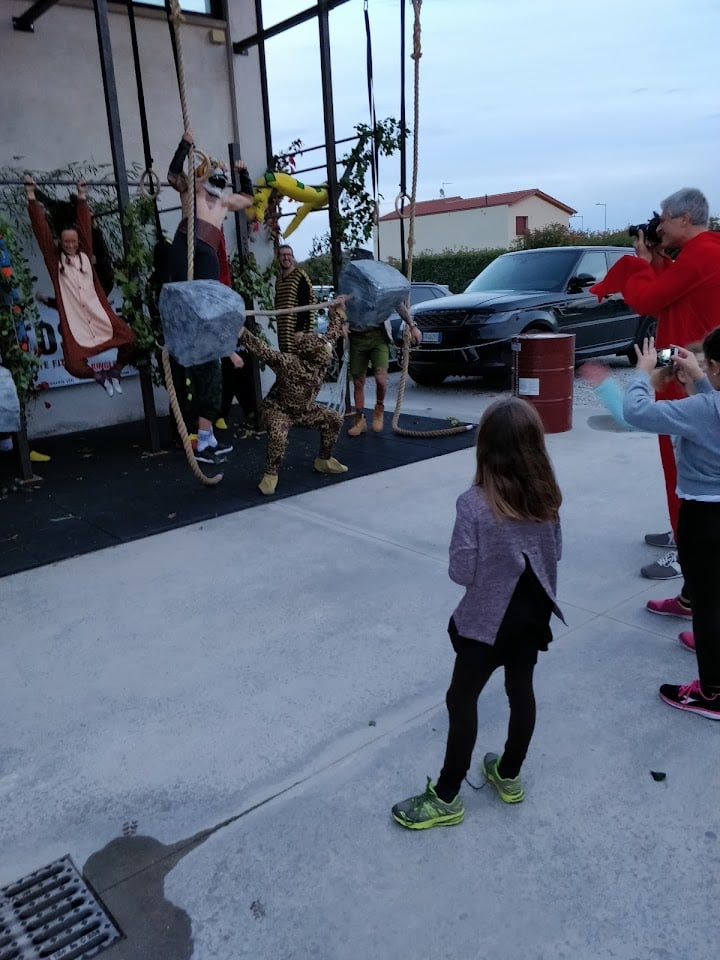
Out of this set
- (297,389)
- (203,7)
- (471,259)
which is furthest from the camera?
(471,259)

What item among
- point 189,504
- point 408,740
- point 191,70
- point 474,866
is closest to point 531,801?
point 474,866

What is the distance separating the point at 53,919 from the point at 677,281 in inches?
128

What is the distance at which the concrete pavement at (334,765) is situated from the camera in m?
1.91

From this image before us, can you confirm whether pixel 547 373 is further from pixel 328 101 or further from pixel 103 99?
pixel 103 99

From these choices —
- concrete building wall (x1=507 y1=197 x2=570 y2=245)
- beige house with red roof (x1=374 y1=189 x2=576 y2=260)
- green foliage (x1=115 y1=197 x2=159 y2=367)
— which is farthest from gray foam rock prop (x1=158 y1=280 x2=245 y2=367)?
concrete building wall (x1=507 y1=197 x2=570 y2=245)

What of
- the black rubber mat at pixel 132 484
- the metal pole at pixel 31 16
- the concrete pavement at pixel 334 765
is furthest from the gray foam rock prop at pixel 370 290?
the metal pole at pixel 31 16

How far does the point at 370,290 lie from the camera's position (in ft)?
18.2

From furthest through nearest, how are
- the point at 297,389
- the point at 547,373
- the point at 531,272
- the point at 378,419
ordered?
the point at 531,272 → the point at 378,419 → the point at 547,373 → the point at 297,389

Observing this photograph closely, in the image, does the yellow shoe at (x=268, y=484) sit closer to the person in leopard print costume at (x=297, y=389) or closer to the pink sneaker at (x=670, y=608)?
the person in leopard print costume at (x=297, y=389)

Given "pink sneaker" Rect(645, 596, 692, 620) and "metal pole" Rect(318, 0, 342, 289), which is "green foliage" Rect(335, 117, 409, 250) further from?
"pink sneaker" Rect(645, 596, 692, 620)

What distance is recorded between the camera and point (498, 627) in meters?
2.03

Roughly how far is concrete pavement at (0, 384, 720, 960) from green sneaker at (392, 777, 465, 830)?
41 mm

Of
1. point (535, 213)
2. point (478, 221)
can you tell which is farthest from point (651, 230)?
point (535, 213)

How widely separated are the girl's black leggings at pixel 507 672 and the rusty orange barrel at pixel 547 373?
16.1 ft
